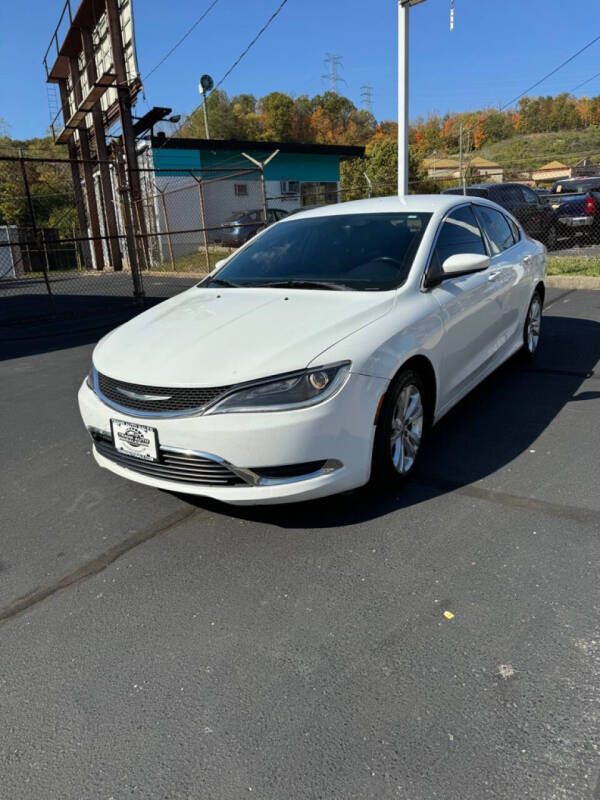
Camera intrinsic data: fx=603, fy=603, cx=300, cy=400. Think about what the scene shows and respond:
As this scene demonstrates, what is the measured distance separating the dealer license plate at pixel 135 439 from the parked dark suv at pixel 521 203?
462 inches

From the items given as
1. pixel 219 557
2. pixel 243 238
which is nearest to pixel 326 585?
pixel 219 557

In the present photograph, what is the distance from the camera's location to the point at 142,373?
2951 mm

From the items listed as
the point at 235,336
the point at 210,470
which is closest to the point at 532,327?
the point at 235,336

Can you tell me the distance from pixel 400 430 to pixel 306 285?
3.66 feet

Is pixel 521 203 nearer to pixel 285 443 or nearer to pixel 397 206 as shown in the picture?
pixel 397 206

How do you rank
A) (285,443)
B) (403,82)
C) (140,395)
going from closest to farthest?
(285,443), (140,395), (403,82)

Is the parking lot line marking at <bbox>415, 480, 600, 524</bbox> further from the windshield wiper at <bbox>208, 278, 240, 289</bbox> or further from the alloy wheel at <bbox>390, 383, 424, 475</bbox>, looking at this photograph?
the windshield wiper at <bbox>208, 278, 240, 289</bbox>

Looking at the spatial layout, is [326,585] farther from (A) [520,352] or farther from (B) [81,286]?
(B) [81,286]

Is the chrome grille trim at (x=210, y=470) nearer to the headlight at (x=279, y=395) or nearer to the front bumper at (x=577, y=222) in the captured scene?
the headlight at (x=279, y=395)

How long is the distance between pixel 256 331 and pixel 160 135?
2151cm

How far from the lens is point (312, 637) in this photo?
7.51ft

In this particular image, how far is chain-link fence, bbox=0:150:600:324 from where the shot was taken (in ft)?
41.9

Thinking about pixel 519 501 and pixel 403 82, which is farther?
pixel 403 82

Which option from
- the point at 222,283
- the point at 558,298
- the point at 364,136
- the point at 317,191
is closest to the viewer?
the point at 222,283
